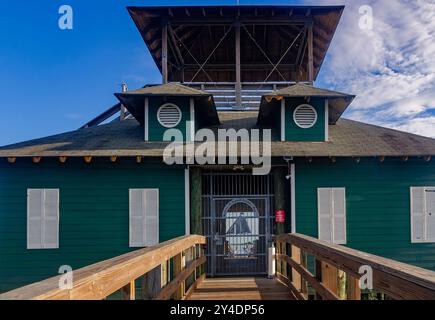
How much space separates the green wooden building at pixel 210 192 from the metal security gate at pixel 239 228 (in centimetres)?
3

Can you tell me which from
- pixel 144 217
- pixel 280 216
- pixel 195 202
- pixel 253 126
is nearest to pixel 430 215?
pixel 280 216

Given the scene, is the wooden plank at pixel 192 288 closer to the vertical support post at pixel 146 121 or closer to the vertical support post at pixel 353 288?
the vertical support post at pixel 353 288

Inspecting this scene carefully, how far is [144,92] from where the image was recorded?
9.72 m

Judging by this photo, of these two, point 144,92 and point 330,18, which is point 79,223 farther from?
point 330,18

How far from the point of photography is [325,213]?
905 centimetres

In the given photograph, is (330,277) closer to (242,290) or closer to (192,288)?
(242,290)

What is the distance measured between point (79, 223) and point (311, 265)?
627cm

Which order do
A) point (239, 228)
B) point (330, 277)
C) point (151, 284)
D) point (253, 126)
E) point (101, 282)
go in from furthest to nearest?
point (253, 126) → point (239, 228) → point (330, 277) → point (151, 284) → point (101, 282)

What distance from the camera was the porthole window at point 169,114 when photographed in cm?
991

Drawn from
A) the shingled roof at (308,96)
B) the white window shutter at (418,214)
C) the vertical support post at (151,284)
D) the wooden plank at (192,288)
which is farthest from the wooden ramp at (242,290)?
the shingled roof at (308,96)

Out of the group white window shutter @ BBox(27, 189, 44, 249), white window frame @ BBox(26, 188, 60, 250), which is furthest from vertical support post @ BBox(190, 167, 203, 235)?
white window shutter @ BBox(27, 189, 44, 249)

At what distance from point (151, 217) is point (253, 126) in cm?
460

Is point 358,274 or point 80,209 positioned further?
point 80,209
